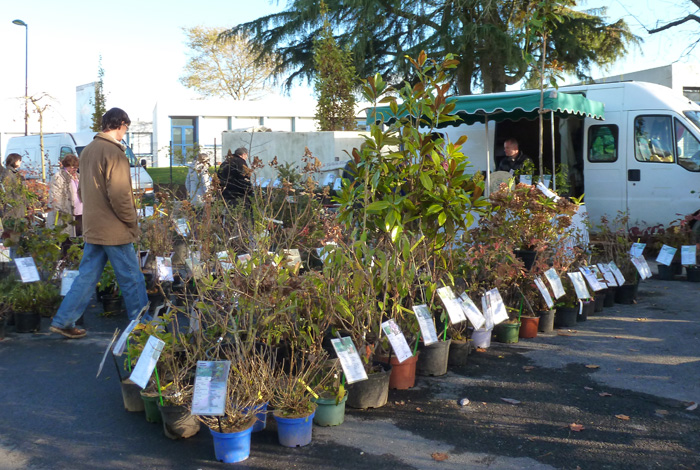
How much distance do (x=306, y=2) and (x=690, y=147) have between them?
1126 cm

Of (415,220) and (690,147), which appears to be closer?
(415,220)

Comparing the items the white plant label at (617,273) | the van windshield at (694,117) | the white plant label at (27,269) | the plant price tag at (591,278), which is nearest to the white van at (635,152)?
the van windshield at (694,117)

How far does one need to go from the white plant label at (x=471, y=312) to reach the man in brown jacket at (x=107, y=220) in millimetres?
2772

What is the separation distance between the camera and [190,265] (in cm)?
488

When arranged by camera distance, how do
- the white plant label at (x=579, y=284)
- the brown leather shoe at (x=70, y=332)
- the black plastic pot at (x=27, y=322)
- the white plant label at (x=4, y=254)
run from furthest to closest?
the white plant label at (x=4, y=254)
the white plant label at (x=579, y=284)
the black plastic pot at (x=27, y=322)
the brown leather shoe at (x=70, y=332)

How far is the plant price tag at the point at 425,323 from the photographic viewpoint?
179 inches

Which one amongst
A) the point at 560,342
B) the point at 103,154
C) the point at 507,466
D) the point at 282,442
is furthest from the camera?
the point at 560,342

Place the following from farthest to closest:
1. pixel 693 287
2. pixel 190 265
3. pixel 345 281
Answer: pixel 693 287
pixel 190 265
pixel 345 281

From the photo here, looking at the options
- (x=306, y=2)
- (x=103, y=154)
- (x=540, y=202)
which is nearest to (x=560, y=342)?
(x=540, y=202)

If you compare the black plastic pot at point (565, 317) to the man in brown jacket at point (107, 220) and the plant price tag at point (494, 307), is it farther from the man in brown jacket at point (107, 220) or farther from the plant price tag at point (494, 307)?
the man in brown jacket at point (107, 220)

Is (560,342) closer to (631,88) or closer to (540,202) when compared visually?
(540,202)

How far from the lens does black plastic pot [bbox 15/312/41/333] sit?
616 cm

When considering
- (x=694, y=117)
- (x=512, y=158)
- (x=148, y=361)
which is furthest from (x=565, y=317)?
(x=694, y=117)

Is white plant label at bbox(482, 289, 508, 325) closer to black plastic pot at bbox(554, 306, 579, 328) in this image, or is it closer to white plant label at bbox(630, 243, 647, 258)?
black plastic pot at bbox(554, 306, 579, 328)
